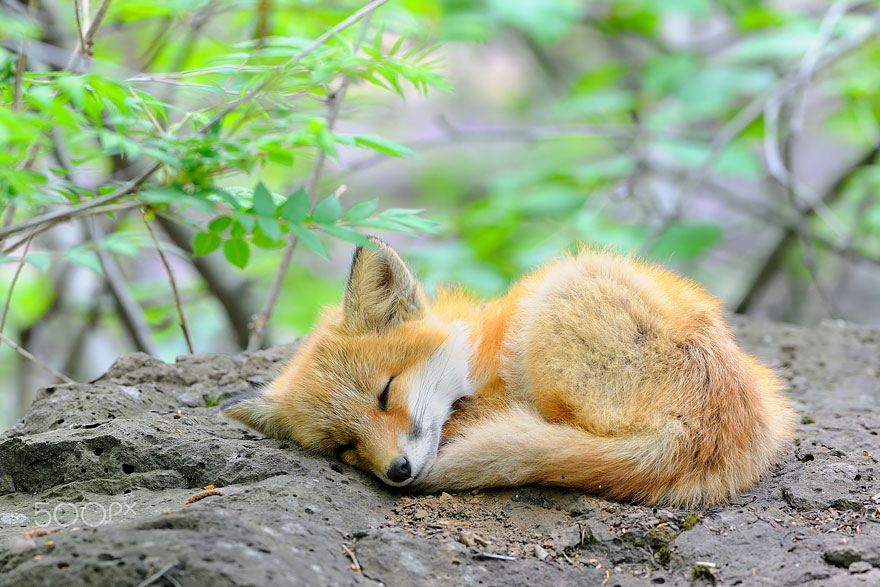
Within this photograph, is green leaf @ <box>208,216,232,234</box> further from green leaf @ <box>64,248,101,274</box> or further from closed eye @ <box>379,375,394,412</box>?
closed eye @ <box>379,375,394,412</box>

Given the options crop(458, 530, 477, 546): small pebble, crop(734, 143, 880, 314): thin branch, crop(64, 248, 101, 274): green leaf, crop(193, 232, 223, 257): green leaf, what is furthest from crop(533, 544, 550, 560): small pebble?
crop(734, 143, 880, 314): thin branch

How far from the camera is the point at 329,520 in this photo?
8.39ft

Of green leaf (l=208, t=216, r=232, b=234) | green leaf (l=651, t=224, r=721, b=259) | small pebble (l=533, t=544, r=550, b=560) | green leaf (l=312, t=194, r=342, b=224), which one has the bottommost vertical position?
small pebble (l=533, t=544, r=550, b=560)

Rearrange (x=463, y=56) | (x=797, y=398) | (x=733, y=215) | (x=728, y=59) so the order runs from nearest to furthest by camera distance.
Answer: (x=797, y=398), (x=728, y=59), (x=733, y=215), (x=463, y=56)

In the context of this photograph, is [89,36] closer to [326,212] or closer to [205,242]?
[205,242]

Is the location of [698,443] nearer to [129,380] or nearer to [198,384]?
[198,384]

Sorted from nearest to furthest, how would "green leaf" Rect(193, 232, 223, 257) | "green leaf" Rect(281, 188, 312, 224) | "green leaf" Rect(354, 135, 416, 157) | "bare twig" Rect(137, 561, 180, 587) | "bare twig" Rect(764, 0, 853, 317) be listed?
1. "bare twig" Rect(137, 561, 180, 587)
2. "green leaf" Rect(281, 188, 312, 224)
3. "green leaf" Rect(354, 135, 416, 157)
4. "green leaf" Rect(193, 232, 223, 257)
5. "bare twig" Rect(764, 0, 853, 317)

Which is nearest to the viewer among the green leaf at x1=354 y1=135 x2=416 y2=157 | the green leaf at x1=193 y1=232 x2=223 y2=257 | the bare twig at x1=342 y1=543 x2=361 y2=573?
the bare twig at x1=342 y1=543 x2=361 y2=573

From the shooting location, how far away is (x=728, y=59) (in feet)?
22.9

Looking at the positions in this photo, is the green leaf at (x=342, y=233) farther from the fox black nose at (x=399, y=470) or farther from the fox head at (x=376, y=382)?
the fox black nose at (x=399, y=470)

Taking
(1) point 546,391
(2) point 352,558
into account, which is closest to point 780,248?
(1) point 546,391

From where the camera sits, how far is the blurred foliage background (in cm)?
261

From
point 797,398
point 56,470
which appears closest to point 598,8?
point 797,398

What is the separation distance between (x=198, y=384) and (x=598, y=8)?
5.87 metres
